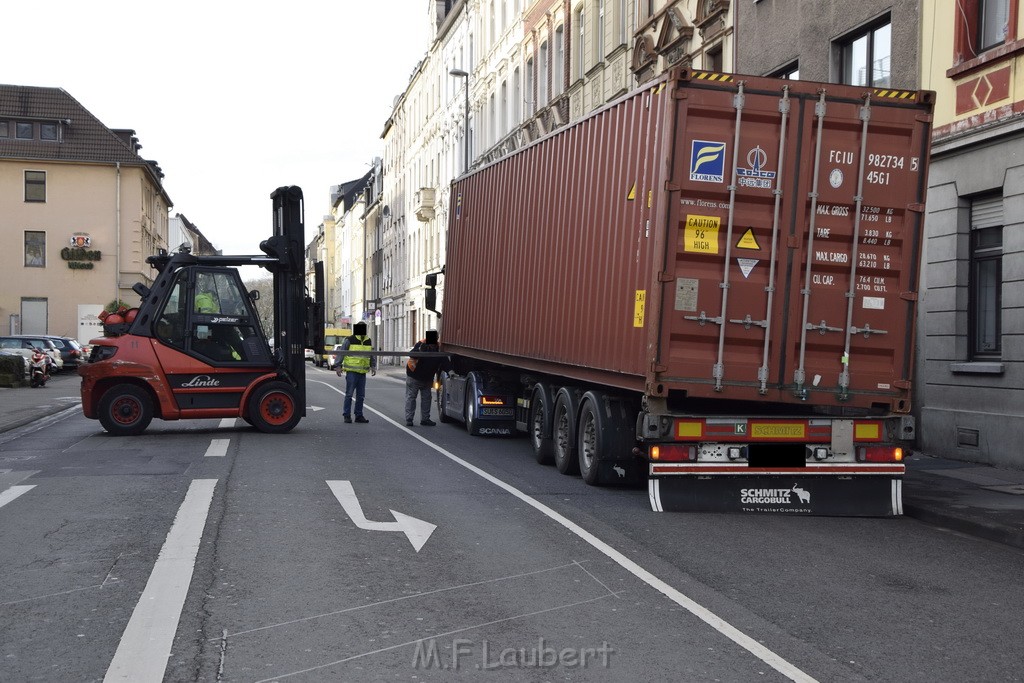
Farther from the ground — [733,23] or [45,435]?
[733,23]

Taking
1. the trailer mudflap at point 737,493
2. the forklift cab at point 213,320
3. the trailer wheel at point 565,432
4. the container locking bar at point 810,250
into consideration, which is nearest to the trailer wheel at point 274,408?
the forklift cab at point 213,320

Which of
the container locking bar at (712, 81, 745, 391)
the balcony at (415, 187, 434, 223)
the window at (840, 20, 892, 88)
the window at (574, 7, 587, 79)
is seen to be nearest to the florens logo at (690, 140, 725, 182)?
the container locking bar at (712, 81, 745, 391)

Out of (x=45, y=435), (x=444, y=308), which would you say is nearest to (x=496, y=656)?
(x=45, y=435)

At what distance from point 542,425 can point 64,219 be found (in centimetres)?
5456

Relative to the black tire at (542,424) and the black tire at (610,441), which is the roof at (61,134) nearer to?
the black tire at (542,424)

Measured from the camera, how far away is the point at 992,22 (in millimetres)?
15180

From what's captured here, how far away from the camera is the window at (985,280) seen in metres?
15.1

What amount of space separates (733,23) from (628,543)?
16.0 m

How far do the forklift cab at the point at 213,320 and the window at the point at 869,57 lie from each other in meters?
9.54

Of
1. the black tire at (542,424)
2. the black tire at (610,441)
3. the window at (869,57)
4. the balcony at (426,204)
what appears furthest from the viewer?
the balcony at (426,204)

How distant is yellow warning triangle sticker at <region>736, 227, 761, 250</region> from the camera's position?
34.2 ft

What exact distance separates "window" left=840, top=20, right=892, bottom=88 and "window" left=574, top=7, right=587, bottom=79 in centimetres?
1567

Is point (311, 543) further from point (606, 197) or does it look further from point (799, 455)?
point (606, 197)

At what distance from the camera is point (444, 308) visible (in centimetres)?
2134
